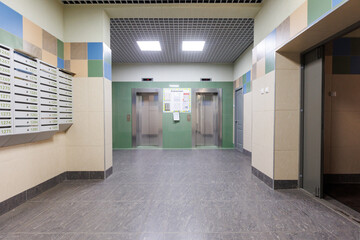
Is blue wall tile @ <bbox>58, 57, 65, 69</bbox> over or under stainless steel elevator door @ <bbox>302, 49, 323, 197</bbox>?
over

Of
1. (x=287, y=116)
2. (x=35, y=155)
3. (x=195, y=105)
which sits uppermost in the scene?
(x=195, y=105)

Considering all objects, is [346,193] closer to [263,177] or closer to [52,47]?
[263,177]

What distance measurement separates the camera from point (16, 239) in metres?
1.83

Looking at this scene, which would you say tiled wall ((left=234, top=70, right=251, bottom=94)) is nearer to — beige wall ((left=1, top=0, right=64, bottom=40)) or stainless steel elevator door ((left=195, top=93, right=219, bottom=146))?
stainless steel elevator door ((left=195, top=93, right=219, bottom=146))

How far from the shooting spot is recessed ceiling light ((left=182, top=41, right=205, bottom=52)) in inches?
202

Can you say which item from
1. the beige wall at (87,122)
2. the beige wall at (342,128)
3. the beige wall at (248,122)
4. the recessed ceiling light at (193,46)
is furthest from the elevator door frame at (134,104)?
the beige wall at (342,128)

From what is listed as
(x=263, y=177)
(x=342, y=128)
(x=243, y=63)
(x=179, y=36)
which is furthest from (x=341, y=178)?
(x=179, y=36)

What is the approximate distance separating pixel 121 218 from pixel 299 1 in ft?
12.1

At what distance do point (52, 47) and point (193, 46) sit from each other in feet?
11.7

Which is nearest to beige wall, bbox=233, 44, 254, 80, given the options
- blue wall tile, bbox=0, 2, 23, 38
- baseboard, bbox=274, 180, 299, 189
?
baseboard, bbox=274, 180, 299, 189

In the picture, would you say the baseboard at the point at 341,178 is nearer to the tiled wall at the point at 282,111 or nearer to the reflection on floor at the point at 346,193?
the reflection on floor at the point at 346,193

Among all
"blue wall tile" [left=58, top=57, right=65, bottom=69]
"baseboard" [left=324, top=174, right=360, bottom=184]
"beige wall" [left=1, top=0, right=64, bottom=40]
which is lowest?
"baseboard" [left=324, top=174, right=360, bottom=184]

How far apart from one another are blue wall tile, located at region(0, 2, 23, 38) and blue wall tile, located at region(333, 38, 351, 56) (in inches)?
204

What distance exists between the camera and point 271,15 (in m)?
3.16
